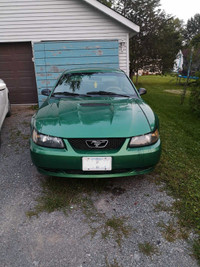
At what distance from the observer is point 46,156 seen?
7.87 ft

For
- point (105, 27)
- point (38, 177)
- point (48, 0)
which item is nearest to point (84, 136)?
point (38, 177)

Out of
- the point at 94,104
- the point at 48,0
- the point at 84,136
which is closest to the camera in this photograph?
the point at 84,136

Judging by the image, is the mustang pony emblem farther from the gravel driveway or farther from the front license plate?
the gravel driveway

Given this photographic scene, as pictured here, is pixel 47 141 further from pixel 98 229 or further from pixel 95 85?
pixel 95 85

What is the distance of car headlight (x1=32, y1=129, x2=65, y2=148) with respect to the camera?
239 centimetres

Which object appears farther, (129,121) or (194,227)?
(129,121)

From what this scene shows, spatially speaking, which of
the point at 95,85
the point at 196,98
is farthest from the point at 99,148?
the point at 196,98

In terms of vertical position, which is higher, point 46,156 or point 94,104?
point 94,104

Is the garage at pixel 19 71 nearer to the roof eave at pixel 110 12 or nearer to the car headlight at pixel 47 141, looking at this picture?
the roof eave at pixel 110 12

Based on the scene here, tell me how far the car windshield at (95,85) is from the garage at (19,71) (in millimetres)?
4552

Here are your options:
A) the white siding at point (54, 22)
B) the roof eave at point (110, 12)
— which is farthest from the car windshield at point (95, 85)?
the white siding at point (54, 22)

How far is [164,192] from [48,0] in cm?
729

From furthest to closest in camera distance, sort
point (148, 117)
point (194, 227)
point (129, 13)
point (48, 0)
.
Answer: point (129, 13) → point (48, 0) → point (148, 117) → point (194, 227)

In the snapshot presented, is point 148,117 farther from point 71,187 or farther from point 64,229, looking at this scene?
point 64,229
